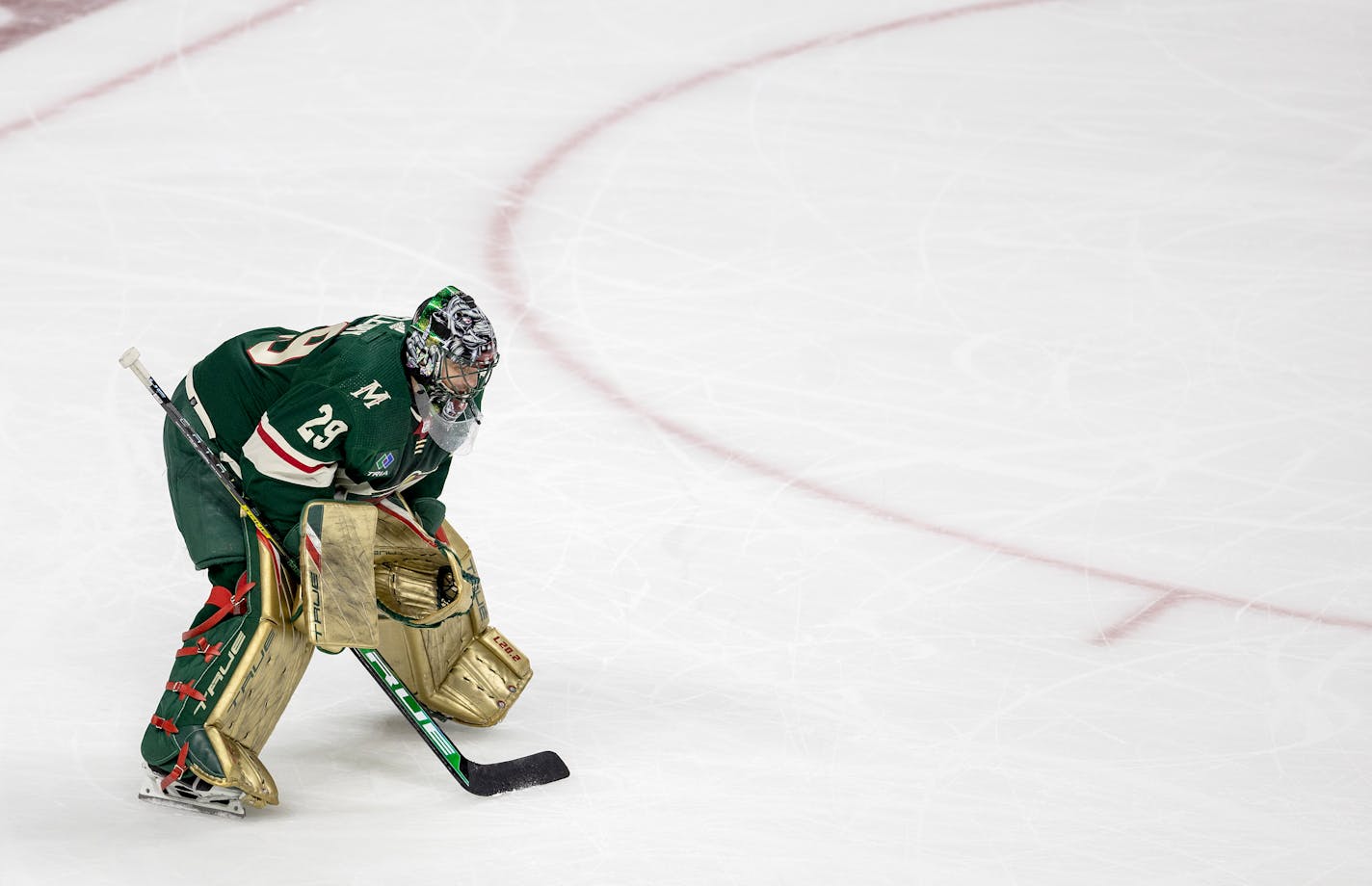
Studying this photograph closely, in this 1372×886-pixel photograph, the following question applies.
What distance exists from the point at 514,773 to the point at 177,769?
606 mm

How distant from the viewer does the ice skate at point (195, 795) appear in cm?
328

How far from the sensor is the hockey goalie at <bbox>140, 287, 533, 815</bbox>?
3207 millimetres

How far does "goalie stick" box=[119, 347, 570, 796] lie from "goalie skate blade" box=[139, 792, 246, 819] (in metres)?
0.34

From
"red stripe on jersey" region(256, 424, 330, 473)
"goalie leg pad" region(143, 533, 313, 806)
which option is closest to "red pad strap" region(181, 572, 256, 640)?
"goalie leg pad" region(143, 533, 313, 806)

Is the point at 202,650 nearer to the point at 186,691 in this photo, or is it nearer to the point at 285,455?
the point at 186,691

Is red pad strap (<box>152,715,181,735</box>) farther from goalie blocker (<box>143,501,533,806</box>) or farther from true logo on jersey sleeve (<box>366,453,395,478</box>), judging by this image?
true logo on jersey sleeve (<box>366,453,395,478</box>)

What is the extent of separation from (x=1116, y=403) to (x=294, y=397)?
2.85 m

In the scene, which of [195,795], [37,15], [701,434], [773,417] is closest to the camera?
[195,795]

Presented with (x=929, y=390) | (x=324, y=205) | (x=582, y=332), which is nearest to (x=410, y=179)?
(x=324, y=205)

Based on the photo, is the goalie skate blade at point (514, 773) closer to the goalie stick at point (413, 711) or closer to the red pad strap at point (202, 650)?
the goalie stick at point (413, 711)

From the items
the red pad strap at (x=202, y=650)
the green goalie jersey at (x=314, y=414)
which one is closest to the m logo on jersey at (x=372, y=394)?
the green goalie jersey at (x=314, y=414)

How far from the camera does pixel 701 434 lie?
16.5 ft

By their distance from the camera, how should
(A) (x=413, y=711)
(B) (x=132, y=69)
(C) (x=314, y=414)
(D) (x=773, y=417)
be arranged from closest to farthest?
(C) (x=314, y=414)
(A) (x=413, y=711)
(D) (x=773, y=417)
(B) (x=132, y=69)

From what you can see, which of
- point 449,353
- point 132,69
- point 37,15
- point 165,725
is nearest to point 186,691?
point 165,725
